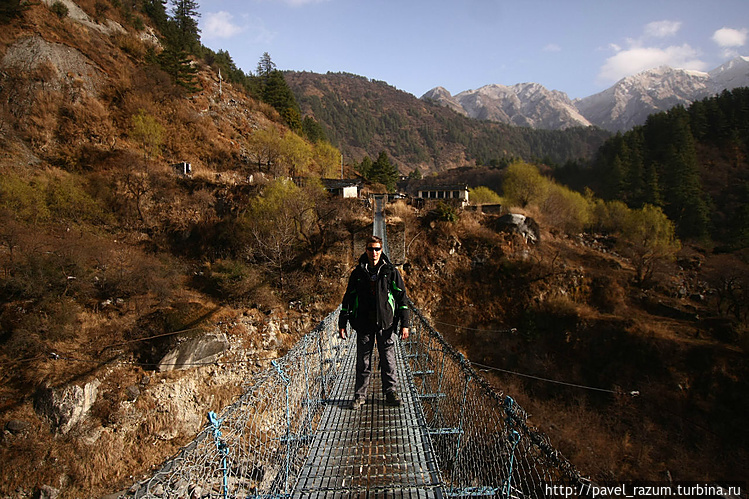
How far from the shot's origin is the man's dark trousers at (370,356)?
3.50 metres

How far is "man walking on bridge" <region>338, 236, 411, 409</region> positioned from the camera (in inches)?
132

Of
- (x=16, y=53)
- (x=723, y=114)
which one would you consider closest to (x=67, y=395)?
(x=16, y=53)

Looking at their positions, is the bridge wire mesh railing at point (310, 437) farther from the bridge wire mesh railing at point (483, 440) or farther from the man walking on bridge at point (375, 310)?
the man walking on bridge at point (375, 310)

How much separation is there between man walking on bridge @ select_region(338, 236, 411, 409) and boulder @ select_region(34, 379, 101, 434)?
10.0 m

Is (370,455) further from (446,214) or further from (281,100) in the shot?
(281,100)

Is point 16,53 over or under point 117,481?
over

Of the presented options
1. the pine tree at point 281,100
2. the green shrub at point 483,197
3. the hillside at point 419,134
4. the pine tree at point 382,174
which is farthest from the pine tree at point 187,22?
the hillside at point 419,134

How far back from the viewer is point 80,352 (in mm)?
9859

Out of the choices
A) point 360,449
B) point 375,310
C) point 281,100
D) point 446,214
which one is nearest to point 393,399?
point 360,449

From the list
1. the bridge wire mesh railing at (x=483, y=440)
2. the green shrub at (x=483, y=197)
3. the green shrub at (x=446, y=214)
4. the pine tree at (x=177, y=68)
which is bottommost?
the bridge wire mesh railing at (x=483, y=440)

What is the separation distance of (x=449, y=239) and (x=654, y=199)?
2916 centimetres

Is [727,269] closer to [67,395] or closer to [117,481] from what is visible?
[117,481]

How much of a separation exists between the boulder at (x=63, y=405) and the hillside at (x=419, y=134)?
9112 cm

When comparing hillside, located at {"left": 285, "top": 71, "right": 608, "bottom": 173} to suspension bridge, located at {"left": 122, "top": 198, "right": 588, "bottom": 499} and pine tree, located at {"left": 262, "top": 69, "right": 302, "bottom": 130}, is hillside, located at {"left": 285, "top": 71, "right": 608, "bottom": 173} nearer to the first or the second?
pine tree, located at {"left": 262, "top": 69, "right": 302, "bottom": 130}
